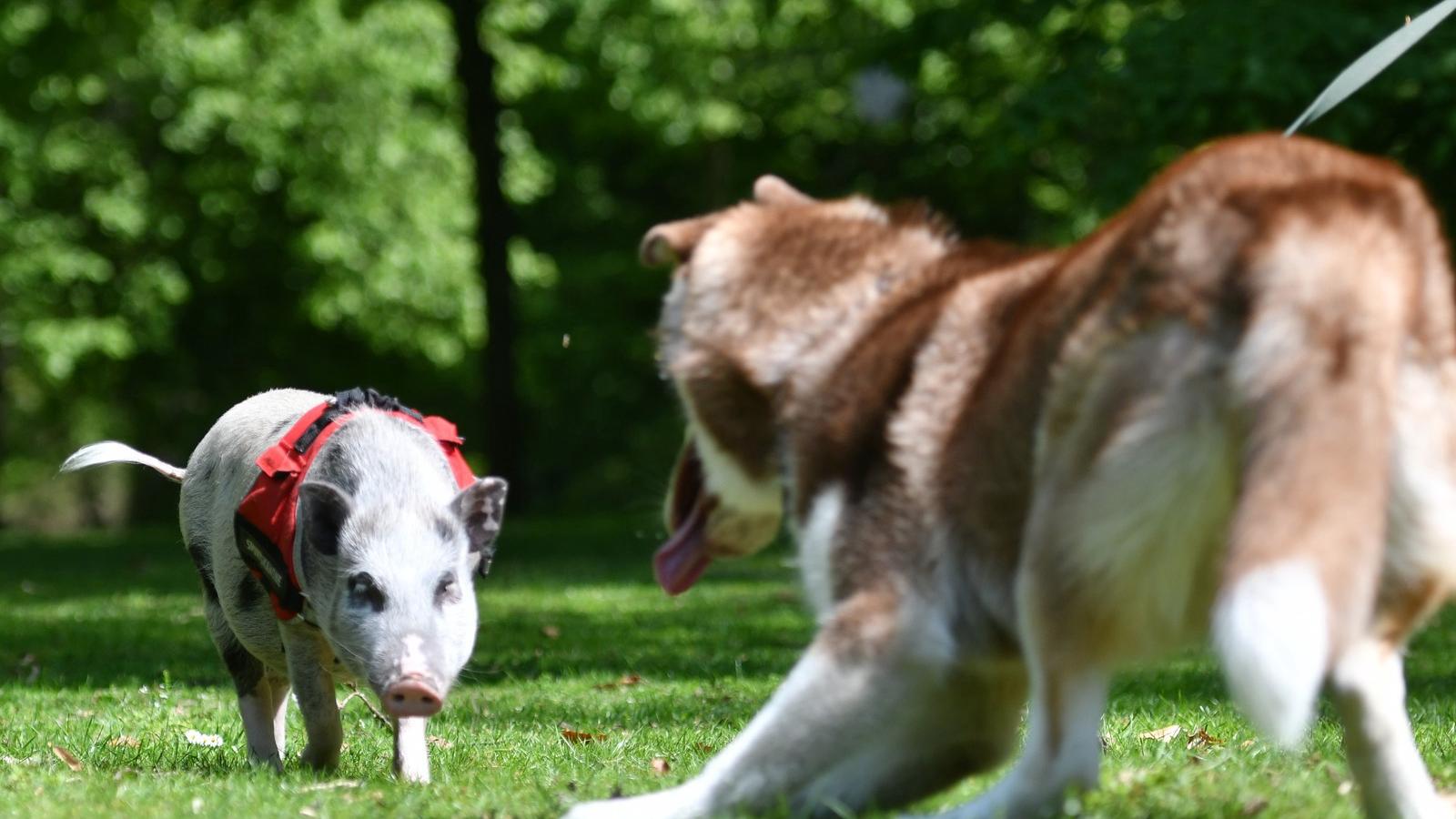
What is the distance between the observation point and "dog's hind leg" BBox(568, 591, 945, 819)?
12.9 feet

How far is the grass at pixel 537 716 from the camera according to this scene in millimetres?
4957

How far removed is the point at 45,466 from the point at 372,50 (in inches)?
552

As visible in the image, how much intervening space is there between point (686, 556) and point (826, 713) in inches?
43.0

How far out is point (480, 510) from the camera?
235 inches

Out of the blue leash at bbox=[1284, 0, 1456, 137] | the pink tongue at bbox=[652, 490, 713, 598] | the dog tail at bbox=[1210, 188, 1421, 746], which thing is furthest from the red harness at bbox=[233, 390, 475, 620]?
the dog tail at bbox=[1210, 188, 1421, 746]

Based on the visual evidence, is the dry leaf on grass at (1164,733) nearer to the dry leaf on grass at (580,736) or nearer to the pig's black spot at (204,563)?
the dry leaf on grass at (580,736)

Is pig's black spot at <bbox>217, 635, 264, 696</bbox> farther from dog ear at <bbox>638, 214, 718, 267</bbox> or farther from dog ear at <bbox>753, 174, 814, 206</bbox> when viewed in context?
dog ear at <bbox>753, 174, 814, 206</bbox>

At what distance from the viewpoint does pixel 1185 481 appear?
3488 millimetres

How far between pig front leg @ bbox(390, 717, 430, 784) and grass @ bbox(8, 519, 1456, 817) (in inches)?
4.1

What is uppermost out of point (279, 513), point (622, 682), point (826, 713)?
point (826, 713)

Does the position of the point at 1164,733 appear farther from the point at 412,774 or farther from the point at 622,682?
the point at 622,682

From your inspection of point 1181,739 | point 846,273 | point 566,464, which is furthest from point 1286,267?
point 566,464

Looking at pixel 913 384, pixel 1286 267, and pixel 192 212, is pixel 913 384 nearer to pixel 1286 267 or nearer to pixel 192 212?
pixel 1286 267

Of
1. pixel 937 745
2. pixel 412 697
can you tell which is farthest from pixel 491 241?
pixel 937 745
